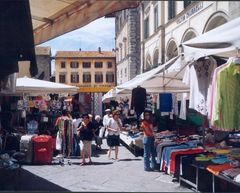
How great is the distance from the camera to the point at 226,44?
4617 millimetres

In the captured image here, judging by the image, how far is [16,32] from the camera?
161 inches

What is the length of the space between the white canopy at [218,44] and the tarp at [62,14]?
1.59 m

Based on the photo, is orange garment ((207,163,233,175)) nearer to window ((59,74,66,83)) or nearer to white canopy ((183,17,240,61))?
white canopy ((183,17,240,61))

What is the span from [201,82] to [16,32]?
103 inches

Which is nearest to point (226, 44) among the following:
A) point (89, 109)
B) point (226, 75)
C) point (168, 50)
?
Result: point (226, 75)

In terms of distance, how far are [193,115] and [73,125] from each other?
3.49 metres

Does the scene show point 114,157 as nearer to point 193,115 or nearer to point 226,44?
point 193,115

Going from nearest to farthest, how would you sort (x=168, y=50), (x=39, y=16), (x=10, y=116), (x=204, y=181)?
Result: 1. (x=39, y=16)
2. (x=204, y=181)
3. (x=10, y=116)
4. (x=168, y=50)

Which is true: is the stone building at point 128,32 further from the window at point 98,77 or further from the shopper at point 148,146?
the window at point 98,77

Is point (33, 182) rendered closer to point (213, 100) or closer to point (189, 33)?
point (213, 100)

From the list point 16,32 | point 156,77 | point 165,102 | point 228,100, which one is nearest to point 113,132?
point 165,102

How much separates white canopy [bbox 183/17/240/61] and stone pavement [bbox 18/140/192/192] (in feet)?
7.81

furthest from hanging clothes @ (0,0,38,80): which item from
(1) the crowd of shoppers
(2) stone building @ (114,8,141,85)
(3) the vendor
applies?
(3) the vendor

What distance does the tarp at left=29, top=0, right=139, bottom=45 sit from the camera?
3721 millimetres
